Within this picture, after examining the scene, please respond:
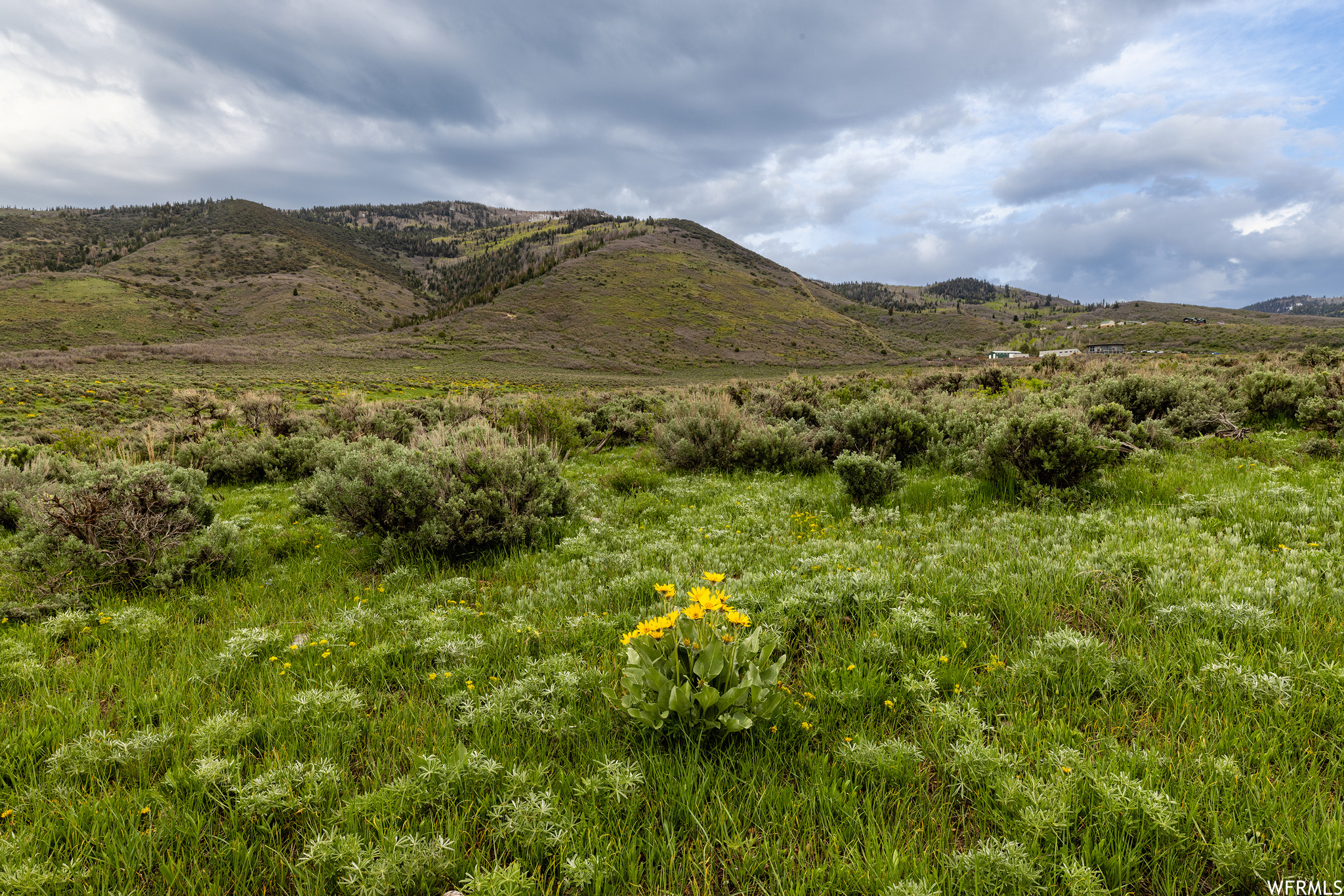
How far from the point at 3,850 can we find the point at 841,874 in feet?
12.6

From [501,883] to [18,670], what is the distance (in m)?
4.89

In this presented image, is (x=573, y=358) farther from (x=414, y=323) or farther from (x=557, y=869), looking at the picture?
(x=557, y=869)

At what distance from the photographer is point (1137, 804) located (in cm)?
234

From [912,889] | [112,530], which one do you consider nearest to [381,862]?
[912,889]

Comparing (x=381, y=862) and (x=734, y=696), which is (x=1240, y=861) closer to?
(x=734, y=696)

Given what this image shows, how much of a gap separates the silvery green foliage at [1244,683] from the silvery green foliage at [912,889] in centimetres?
243

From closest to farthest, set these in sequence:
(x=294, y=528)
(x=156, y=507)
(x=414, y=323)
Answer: (x=156, y=507) → (x=294, y=528) → (x=414, y=323)

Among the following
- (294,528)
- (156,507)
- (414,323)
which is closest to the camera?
(156,507)

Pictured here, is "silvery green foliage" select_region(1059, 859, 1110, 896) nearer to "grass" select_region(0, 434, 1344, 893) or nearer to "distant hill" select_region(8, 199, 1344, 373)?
"grass" select_region(0, 434, 1344, 893)

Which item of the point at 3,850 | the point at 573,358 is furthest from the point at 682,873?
the point at 573,358

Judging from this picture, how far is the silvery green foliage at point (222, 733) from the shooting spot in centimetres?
316

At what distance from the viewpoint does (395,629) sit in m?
4.77

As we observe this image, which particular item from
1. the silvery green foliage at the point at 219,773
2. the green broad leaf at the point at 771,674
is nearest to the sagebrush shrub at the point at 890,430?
the green broad leaf at the point at 771,674

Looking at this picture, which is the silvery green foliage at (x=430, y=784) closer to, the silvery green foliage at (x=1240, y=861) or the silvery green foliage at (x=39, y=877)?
the silvery green foliage at (x=39, y=877)
